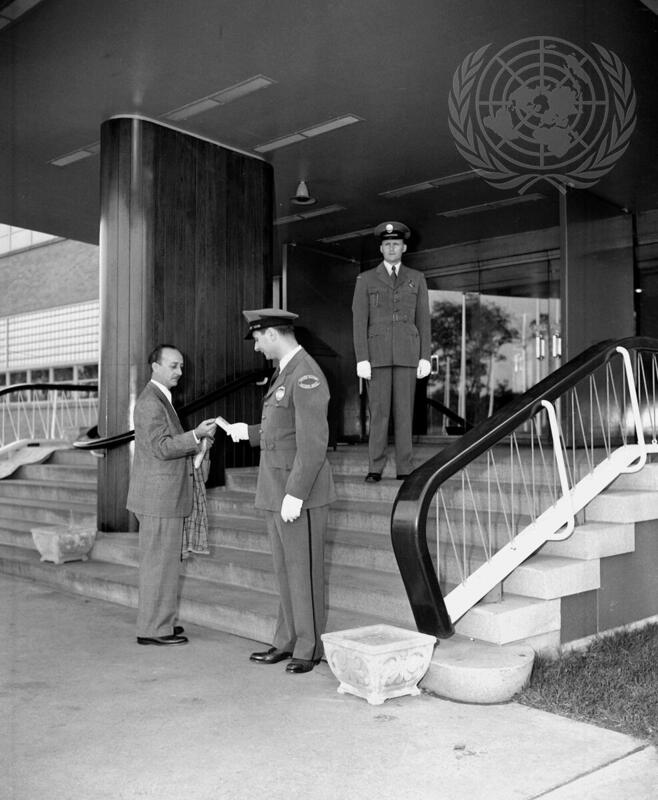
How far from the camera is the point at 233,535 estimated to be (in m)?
5.59

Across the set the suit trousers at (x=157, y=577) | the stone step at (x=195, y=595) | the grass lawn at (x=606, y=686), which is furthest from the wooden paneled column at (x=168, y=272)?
the grass lawn at (x=606, y=686)

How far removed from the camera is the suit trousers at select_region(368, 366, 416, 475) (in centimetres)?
542

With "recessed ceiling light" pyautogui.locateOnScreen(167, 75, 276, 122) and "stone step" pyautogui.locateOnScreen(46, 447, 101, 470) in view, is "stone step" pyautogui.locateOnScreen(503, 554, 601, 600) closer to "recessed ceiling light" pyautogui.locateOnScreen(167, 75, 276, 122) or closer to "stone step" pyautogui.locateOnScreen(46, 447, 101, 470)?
"recessed ceiling light" pyautogui.locateOnScreen(167, 75, 276, 122)

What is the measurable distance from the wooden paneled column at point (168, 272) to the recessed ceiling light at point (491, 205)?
110 inches

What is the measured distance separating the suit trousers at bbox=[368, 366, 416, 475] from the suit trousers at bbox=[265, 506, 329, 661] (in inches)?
66.1

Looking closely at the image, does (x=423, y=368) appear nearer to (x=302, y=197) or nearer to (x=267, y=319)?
(x=267, y=319)

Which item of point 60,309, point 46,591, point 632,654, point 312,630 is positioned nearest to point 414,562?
point 312,630

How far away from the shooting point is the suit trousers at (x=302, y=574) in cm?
374

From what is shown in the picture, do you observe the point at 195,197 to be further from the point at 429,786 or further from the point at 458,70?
the point at 429,786

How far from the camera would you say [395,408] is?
5.49 meters

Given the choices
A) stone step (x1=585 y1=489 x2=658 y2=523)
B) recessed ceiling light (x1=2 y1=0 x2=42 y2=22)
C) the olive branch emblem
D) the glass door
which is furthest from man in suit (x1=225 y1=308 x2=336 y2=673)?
the glass door

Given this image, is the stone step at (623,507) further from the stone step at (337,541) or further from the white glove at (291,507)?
the white glove at (291,507)

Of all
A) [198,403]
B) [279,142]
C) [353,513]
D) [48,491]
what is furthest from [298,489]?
[48,491]

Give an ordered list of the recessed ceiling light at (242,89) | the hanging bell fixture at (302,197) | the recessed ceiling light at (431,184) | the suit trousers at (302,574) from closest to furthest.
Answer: the suit trousers at (302,574)
the recessed ceiling light at (242,89)
the recessed ceiling light at (431,184)
the hanging bell fixture at (302,197)
